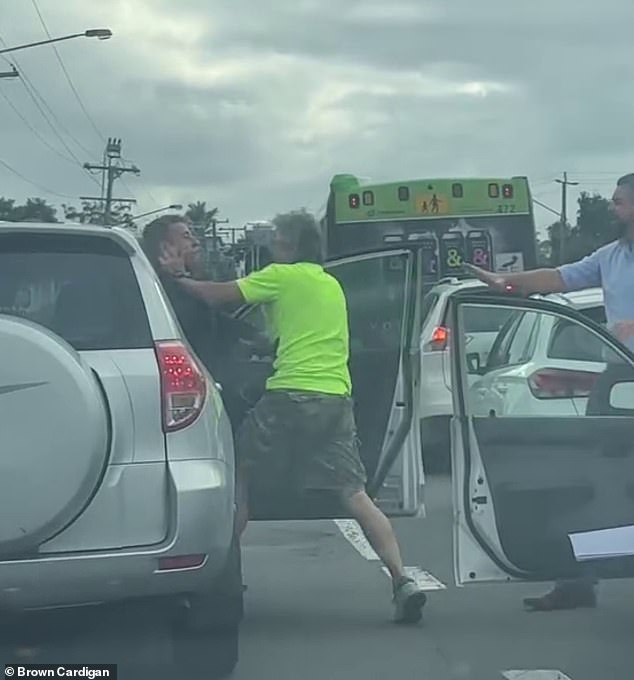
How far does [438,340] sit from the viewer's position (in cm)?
1291

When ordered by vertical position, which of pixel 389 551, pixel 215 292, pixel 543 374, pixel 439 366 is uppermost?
pixel 215 292

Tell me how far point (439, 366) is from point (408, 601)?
552 cm

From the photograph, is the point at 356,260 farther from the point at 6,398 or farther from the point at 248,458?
the point at 6,398

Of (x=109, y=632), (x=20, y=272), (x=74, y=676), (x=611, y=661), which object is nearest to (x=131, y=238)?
(x=20, y=272)

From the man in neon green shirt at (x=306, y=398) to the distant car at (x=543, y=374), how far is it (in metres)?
0.70

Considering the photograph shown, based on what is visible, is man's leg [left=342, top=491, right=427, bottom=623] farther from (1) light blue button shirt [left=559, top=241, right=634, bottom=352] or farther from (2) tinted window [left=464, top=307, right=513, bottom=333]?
(2) tinted window [left=464, top=307, right=513, bottom=333]

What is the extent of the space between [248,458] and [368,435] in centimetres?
86

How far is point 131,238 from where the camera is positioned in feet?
19.9

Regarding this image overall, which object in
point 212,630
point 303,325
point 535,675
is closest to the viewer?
point 212,630

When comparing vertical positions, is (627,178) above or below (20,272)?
above

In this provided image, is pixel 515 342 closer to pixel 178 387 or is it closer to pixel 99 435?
pixel 178 387

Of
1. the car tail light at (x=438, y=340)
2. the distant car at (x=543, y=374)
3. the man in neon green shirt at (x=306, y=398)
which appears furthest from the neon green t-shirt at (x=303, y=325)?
the car tail light at (x=438, y=340)

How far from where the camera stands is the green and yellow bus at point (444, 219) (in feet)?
70.2

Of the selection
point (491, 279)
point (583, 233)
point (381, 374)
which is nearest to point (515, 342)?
point (381, 374)
